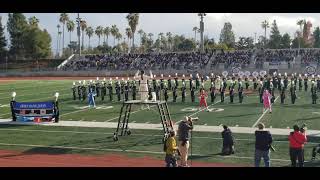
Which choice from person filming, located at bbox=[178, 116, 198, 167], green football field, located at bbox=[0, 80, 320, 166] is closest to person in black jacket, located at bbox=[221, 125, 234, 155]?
green football field, located at bbox=[0, 80, 320, 166]

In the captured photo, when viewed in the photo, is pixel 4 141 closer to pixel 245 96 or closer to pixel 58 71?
pixel 245 96

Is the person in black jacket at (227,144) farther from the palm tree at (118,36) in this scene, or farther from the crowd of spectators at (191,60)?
the palm tree at (118,36)

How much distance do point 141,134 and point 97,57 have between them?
54.4 meters

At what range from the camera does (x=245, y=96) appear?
30.1 metres

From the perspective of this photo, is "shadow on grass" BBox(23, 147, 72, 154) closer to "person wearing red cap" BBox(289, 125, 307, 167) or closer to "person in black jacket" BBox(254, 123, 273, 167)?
"person in black jacket" BBox(254, 123, 273, 167)

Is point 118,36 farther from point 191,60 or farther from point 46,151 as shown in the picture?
point 46,151

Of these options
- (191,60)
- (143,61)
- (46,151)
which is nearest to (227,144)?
(46,151)

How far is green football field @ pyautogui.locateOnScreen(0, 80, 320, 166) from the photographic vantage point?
552 inches

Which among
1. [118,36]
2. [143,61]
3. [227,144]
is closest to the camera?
[227,144]

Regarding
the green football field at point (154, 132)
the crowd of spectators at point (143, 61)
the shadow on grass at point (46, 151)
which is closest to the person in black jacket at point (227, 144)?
the green football field at point (154, 132)

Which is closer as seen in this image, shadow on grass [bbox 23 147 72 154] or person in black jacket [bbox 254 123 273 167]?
person in black jacket [bbox 254 123 273 167]

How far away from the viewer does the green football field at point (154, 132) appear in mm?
14016

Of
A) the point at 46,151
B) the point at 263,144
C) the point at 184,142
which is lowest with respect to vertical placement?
the point at 46,151

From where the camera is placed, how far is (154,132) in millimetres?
17281
